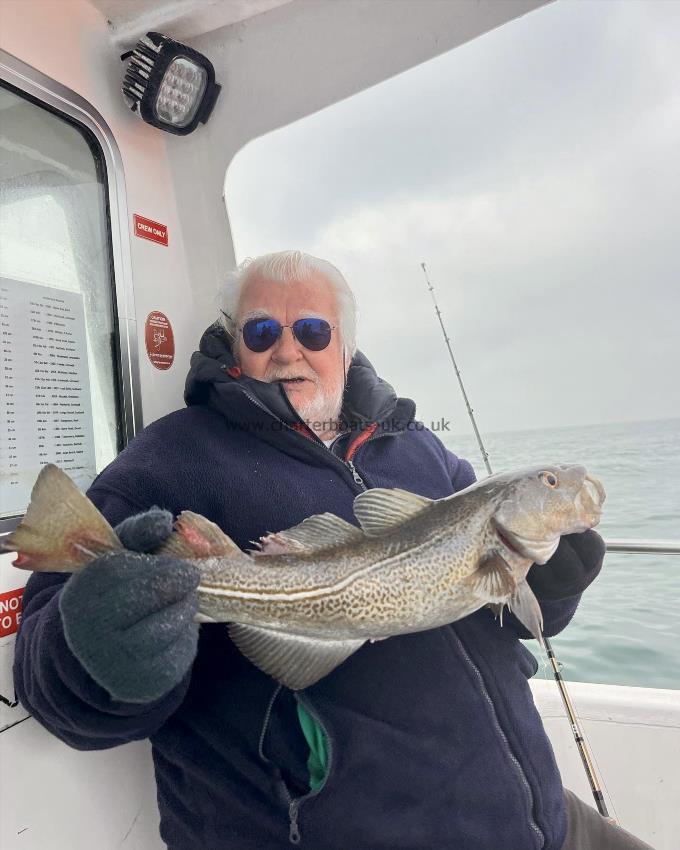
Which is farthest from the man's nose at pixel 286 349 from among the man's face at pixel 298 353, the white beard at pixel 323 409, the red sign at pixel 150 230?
the red sign at pixel 150 230

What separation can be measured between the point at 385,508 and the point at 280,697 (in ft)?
2.15

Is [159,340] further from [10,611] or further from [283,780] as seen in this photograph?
[283,780]

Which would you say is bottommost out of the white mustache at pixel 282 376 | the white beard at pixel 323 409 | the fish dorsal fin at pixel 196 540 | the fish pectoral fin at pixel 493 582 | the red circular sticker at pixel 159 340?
the fish pectoral fin at pixel 493 582

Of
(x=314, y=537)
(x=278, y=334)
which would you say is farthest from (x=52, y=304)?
(x=314, y=537)

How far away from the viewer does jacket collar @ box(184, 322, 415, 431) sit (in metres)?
1.98

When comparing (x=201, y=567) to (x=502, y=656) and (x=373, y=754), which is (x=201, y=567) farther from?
(x=502, y=656)

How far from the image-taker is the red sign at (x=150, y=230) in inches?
110

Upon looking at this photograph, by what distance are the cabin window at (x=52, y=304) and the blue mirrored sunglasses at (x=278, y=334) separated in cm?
71

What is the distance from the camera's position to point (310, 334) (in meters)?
2.26

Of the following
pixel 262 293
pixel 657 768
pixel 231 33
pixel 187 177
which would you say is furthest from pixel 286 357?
pixel 657 768

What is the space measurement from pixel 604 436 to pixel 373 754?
43.6 ft

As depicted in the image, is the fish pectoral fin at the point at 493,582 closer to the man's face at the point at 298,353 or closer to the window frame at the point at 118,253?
the man's face at the point at 298,353

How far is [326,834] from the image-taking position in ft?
5.06

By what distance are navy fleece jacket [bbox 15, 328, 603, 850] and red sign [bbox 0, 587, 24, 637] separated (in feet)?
0.93
